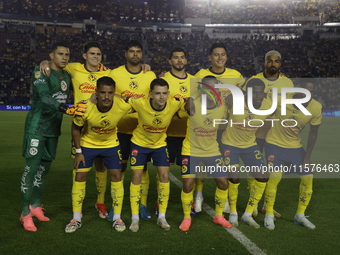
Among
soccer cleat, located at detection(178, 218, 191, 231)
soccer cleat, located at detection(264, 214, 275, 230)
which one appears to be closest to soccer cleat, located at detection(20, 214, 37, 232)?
soccer cleat, located at detection(178, 218, 191, 231)

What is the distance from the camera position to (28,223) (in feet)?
15.3

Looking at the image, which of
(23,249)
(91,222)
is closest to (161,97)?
(91,222)

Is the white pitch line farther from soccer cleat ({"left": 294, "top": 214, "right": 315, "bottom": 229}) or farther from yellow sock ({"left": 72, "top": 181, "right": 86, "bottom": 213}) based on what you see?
yellow sock ({"left": 72, "top": 181, "right": 86, "bottom": 213})

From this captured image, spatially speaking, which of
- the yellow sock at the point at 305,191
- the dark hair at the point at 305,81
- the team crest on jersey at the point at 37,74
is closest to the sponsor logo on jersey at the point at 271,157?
the yellow sock at the point at 305,191

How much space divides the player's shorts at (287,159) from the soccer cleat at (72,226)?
2820 millimetres

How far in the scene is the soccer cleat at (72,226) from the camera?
15.0 ft

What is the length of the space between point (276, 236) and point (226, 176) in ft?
3.37

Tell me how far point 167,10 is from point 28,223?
3925cm

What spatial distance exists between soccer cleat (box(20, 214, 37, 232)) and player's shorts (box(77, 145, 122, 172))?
3.16ft

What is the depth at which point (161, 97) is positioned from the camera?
14.8ft

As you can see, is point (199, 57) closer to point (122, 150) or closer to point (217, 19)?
point (217, 19)

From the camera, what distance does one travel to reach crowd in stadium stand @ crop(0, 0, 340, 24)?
3694cm

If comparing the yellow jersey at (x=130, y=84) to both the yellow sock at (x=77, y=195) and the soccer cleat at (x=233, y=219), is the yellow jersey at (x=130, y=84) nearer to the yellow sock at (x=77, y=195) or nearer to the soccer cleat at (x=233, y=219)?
the yellow sock at (x=77, y=195)

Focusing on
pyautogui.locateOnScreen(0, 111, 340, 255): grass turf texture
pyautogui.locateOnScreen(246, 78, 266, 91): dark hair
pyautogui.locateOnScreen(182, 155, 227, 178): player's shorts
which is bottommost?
pyautogui.locateOnScreen(0, 111, 340, 255): grass turf texture
